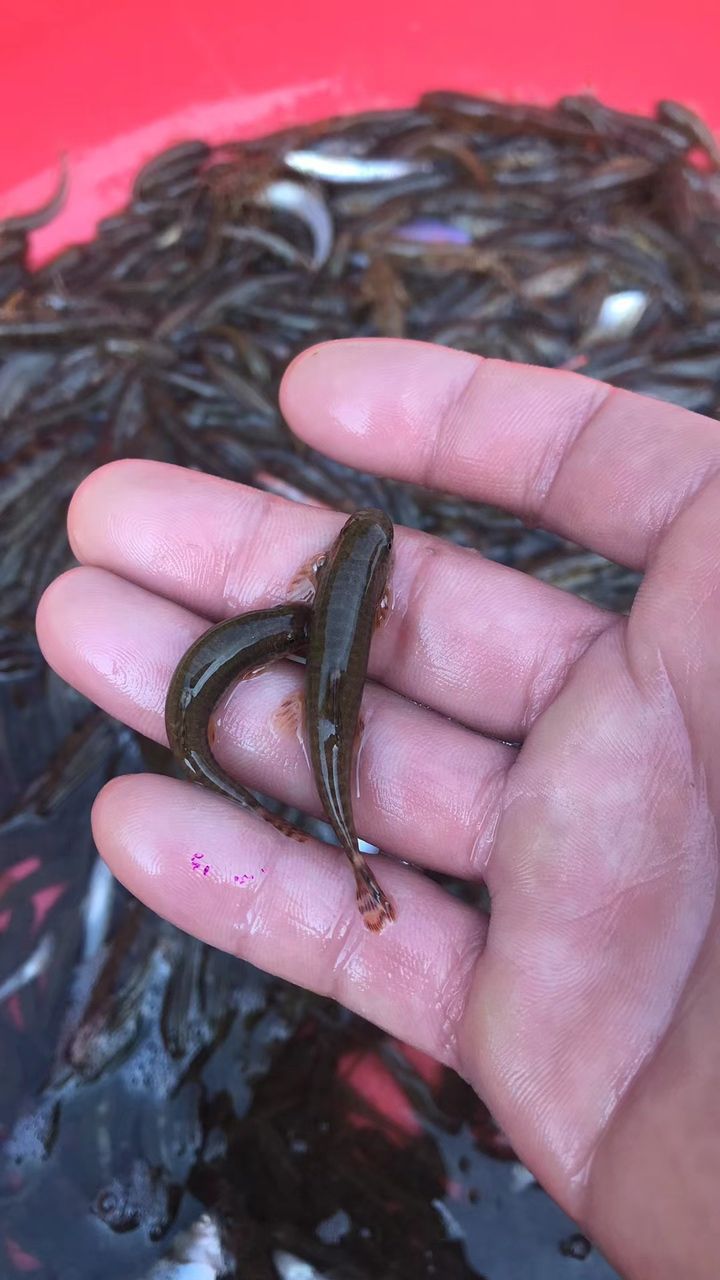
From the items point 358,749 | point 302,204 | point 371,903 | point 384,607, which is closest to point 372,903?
point 371,903

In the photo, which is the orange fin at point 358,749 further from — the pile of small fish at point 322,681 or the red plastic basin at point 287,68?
the red plastic basin at point 287,68

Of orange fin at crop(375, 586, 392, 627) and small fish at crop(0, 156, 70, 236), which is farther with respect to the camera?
small fish at crop(0, 156, 70, 236)

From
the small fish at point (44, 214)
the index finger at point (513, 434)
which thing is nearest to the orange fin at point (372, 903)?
the index finger at point (513, 434)

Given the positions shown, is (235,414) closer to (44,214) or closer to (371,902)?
(44,214)

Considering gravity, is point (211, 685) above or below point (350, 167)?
below

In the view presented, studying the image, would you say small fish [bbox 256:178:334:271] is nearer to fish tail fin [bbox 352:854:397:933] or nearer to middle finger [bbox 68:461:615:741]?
middle finger [bbox 68:461:615:741]

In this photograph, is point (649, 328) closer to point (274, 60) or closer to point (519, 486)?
point (519, 486)

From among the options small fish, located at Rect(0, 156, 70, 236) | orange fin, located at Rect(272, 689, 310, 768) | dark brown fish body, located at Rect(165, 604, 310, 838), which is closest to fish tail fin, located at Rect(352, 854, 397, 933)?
dark brown fish body, located at Rect(165, 604, 310, 838)

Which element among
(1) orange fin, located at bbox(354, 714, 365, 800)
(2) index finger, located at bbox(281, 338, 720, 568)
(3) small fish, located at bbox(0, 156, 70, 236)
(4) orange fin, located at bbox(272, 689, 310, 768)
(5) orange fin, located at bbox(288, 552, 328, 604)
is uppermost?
(3) small fish, located at bbox(0, 156, 70, 236)
